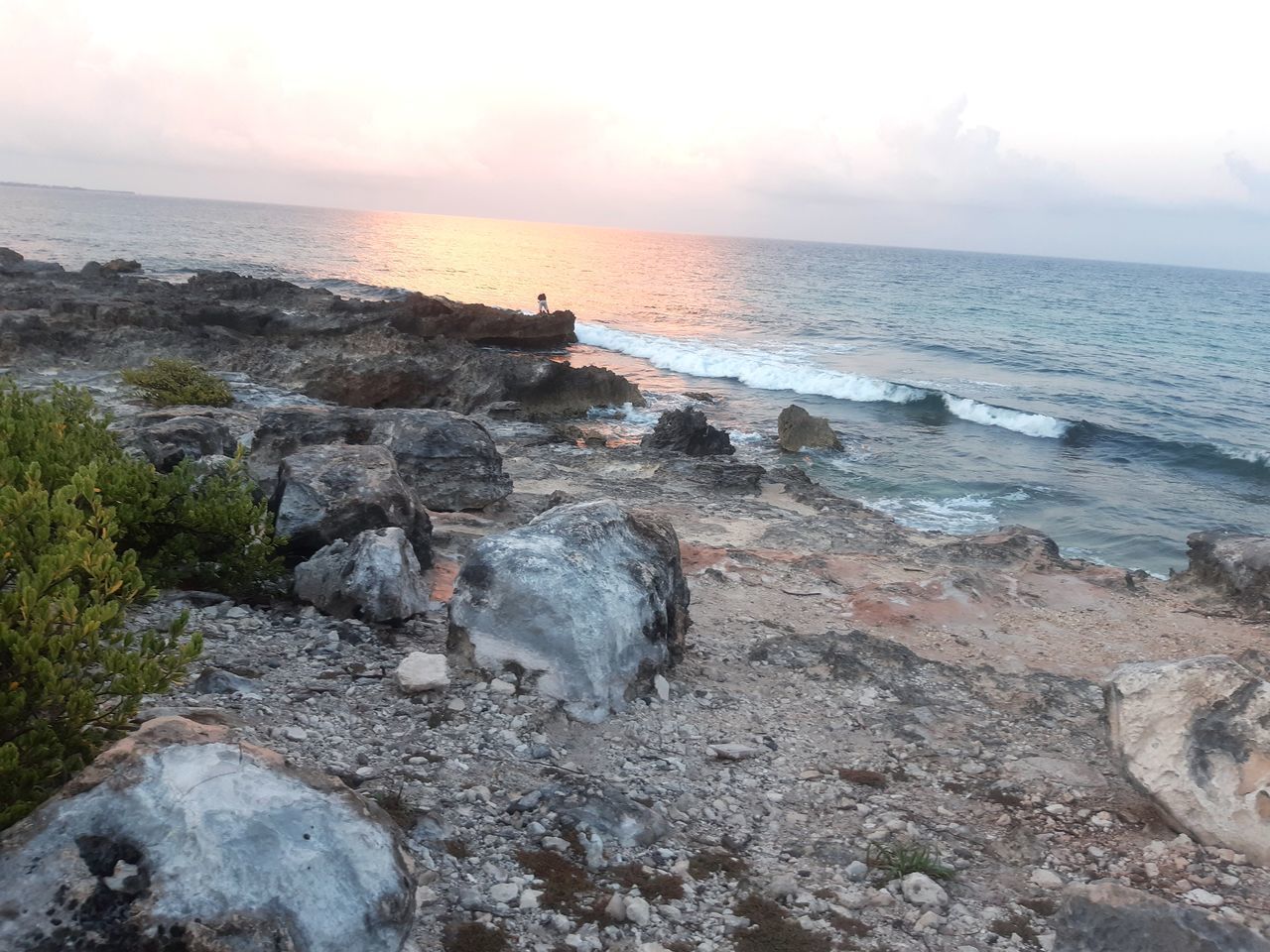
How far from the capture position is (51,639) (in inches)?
142

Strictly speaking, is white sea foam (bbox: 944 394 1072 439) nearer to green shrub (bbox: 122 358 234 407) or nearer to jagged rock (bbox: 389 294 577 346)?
jagged rock (bbox: 389 294 577 346)

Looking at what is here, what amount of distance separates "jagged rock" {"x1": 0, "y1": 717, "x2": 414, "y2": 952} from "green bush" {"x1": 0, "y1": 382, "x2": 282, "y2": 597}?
12.3 ft

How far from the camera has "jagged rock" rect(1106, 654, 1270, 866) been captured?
5.69 meters

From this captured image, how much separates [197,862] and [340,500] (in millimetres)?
5840

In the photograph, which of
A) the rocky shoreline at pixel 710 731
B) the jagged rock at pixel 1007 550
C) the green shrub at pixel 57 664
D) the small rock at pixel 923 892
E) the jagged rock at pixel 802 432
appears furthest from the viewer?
the jagged rock at pixel 802 432

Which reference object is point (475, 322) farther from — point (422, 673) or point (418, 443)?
point (422, 673)

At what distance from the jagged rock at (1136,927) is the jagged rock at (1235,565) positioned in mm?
10108

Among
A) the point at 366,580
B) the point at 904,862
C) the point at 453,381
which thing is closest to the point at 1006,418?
the point at 453,381

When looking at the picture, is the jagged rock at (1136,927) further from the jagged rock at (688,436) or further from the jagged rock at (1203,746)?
the jagged rock at (688,436)

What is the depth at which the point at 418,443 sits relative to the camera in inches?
509

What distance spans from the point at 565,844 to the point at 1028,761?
4.25 m

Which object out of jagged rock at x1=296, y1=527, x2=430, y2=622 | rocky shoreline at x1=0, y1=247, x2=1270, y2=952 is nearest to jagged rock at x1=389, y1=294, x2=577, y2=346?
rocky shoreline at x1=0, y1=247, x2=1270, y2=952

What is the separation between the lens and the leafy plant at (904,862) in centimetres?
531

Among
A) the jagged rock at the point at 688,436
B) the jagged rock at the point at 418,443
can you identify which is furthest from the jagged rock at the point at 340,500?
the jagged rock at the point at 688,436
